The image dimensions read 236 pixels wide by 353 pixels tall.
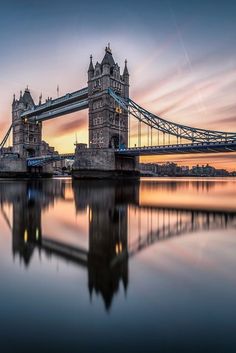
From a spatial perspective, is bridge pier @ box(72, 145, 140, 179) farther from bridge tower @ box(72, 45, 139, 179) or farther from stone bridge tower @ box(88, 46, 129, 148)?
stone bridge tower @ box(88, 46, 129, 148)

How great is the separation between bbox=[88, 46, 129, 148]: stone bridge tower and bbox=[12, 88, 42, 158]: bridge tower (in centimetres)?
2371

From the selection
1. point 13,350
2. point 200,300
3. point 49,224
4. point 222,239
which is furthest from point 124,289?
point 49,224

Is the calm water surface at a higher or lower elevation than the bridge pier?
lower

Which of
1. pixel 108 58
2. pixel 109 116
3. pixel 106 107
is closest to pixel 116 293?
pixel 106 107

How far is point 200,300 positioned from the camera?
2.41 m

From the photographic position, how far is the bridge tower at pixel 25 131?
56.8 metres

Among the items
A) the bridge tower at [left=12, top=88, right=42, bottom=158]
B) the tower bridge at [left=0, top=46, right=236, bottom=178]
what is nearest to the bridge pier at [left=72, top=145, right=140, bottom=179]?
the tower bridge at [left=0, top=46, right=236, bottom=178]

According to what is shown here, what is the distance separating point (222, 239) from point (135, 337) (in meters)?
3.80

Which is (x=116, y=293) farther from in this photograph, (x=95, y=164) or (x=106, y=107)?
(x=106, y=107)

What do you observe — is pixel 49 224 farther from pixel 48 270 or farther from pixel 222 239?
pixel 222 239

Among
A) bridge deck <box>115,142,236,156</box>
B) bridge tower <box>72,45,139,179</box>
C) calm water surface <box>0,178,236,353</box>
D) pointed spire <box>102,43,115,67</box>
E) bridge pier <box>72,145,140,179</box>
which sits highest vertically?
pointed spire <box>102,43,115,67</box>

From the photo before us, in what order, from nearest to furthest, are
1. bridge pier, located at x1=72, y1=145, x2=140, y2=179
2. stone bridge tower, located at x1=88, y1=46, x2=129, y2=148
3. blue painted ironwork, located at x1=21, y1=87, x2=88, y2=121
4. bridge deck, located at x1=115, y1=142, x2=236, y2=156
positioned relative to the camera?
bridge deck, located at x1=115, y1=142, x2=236, y2=156 → bridge pier, located at x1=72, y1=145, x2=140, y2=179 → stone bridge tower, located at x1=88, y1=46, x2=129, y2=148 → blue painted ironwork, located at x1=21, y1=87, x2=88, y2=121

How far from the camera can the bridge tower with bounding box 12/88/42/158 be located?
56.8 metres

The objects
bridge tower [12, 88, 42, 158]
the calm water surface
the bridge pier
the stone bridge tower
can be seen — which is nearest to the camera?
the calm water surface
